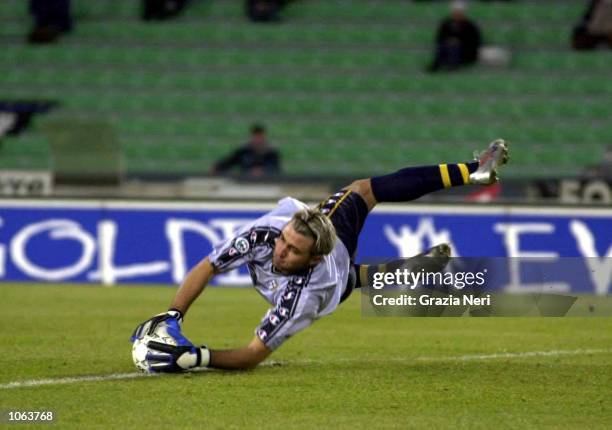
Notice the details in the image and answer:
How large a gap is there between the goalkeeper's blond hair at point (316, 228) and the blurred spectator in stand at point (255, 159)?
1213cm

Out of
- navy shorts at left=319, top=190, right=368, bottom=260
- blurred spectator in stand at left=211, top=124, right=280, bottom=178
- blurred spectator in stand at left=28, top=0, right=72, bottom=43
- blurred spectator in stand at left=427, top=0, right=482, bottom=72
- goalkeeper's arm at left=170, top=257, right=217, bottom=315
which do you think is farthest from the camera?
blurred spectator in stand at left=28, top=0, right=72, bottom=43

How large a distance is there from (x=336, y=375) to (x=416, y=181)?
171 centimetres

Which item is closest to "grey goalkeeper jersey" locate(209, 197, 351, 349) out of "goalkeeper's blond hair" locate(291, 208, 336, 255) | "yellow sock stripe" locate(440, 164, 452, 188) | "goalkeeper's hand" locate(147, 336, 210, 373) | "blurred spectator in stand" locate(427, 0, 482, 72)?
"goalkeeper's blond hair" locate(291, 208, 336, 255)

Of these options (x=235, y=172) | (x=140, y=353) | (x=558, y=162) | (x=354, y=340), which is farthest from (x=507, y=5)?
(x=140, y=353)

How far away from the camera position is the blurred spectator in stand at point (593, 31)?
23.8 meters

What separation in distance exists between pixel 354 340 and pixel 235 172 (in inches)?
423

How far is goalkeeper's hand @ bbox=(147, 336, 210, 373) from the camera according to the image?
806 cm

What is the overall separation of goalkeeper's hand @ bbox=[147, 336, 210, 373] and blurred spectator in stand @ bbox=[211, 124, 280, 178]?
12.0 meters

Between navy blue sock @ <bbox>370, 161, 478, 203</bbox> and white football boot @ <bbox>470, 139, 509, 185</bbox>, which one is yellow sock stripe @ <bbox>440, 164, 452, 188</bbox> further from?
white football boot @ <bbox>470, 139, 509, 185</bbox>

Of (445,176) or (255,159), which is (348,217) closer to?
(445,176)

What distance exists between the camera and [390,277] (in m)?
9.24

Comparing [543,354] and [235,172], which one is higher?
[543,354]

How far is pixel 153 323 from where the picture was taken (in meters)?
8.18

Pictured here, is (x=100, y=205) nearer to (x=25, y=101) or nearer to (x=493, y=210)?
(x=493, y=210)
